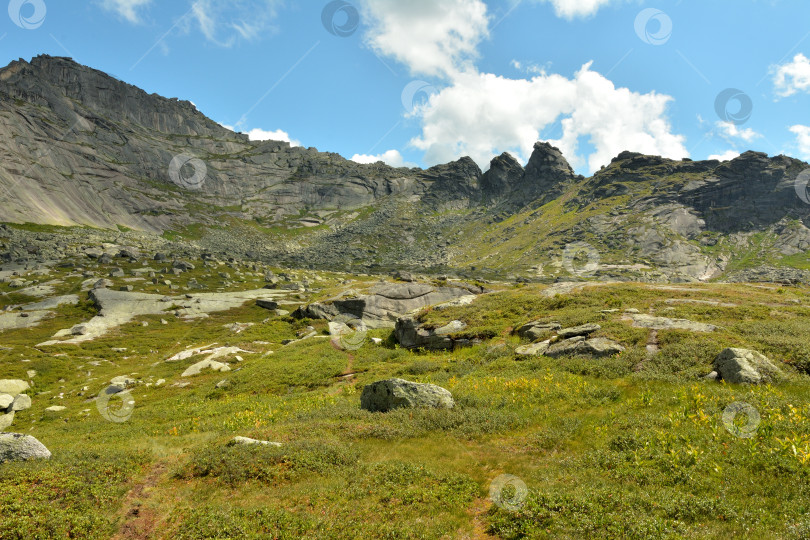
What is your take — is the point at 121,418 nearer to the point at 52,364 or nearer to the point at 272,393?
the point at 272,393

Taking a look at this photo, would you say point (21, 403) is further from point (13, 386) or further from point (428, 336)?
point (428, 336)

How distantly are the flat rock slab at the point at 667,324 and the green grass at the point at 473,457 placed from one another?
124 cm

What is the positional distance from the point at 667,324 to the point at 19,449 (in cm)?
3376

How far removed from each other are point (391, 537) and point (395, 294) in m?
48.9

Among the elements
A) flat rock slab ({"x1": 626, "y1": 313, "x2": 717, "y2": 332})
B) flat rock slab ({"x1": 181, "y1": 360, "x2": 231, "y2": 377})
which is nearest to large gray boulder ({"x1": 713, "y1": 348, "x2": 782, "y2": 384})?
flat rock slab ({"x1": 626, "y1": 313, "x2": 717, "y2": 332})

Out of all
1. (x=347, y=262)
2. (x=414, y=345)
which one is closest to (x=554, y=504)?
(x=414, y=345)

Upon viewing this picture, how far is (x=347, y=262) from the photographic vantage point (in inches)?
7771

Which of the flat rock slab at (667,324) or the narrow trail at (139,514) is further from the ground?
the flat rock slab at (667,324)

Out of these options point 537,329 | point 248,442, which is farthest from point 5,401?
point 537,329

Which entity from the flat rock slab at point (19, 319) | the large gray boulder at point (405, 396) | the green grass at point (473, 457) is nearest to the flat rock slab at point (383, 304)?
the green grass at point (473, 457)

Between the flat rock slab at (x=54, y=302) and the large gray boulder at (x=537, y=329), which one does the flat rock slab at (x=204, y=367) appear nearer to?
the large gray boulder at (x=537, y=329)

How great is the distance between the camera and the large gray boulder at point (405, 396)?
57.1 feet

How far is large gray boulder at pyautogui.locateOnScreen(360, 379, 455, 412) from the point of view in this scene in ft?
57.1

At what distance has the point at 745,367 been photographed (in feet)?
49.9
